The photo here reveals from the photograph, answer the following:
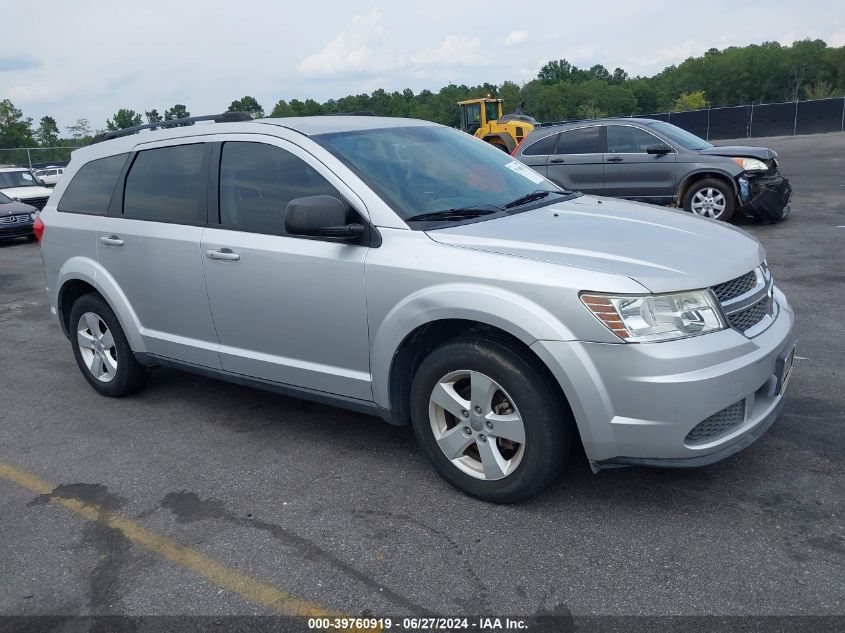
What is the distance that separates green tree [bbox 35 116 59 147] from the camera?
A: 56719 mm

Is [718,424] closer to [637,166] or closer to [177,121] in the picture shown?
[177,121]

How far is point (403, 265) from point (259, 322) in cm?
106

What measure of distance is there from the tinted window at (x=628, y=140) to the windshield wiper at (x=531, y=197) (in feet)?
24.7

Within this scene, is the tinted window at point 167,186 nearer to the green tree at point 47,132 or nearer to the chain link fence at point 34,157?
the chain link fence at point 34,157

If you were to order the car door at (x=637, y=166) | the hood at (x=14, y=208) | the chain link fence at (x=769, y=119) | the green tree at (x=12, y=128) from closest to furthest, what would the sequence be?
the car door at (x=637, y=166) → the hood at (x=14, y=208) → the chain link fence at (x=769, y=119) → the green tree at (x=12, y=128)

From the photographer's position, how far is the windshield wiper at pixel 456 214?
3785 mm

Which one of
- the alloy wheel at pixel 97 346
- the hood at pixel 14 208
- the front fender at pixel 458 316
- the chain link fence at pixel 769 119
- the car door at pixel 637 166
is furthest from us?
the chain link fence at pixel 769 119

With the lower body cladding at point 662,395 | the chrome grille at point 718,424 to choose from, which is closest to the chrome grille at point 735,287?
the lower body cladding at point 662,395

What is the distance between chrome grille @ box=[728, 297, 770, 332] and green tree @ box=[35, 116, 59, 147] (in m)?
60.2

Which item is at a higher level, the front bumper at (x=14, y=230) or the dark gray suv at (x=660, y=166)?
the dark gray suv at (x=660, y=166)

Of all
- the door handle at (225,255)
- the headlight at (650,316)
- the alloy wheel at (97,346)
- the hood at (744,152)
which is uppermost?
the door handle at (225,255)

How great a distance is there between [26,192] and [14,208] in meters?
2.62

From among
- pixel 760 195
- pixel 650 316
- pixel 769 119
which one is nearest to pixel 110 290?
pixel 650 316

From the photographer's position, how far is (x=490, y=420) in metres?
3.42
